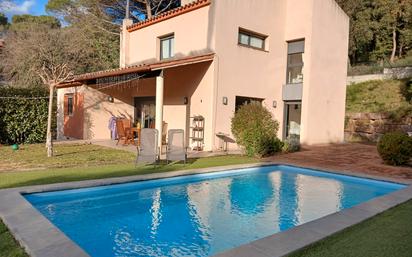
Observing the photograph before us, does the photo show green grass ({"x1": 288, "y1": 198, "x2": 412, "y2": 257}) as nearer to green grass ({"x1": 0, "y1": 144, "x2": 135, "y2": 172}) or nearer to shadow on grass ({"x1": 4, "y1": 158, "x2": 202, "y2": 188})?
shadow on grass ({"x1": 4, "y1": 158, "x2": 202, "y2": 188})

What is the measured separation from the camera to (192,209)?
7.83 m

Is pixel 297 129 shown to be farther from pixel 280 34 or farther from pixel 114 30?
pixel 114 30

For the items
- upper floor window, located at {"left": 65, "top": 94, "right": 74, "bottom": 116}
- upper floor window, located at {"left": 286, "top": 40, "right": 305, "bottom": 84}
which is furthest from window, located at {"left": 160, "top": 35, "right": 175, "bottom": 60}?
upper floor window, located at {"left": 286, "top": 40, "right": 305, "bottom": 84}

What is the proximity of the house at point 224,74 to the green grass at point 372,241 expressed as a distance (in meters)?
10.1

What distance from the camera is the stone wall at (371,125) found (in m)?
23.3

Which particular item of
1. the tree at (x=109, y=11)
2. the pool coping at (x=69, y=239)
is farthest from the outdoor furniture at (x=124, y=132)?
the tree at (x=109, y=11)

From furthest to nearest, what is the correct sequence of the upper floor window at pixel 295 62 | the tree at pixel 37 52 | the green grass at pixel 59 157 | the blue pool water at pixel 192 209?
the tree at pixel 37 52
the upper floor window at pixel 295 62
the green grass at pixel 59 157
the blue pool water at pixel 192 209

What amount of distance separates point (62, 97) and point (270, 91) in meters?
13.9

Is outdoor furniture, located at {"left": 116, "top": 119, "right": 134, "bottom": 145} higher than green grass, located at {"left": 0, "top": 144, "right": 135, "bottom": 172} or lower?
higher

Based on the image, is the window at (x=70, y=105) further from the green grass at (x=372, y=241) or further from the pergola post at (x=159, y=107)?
the green grass at (x=372, y=241)

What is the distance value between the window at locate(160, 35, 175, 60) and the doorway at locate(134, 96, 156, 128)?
8.67 feet

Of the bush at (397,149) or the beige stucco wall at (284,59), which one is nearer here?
the bush at (397,149)

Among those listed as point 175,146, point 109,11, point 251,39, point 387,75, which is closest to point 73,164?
point 175,146

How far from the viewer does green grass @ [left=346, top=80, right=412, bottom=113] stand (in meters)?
25.9
